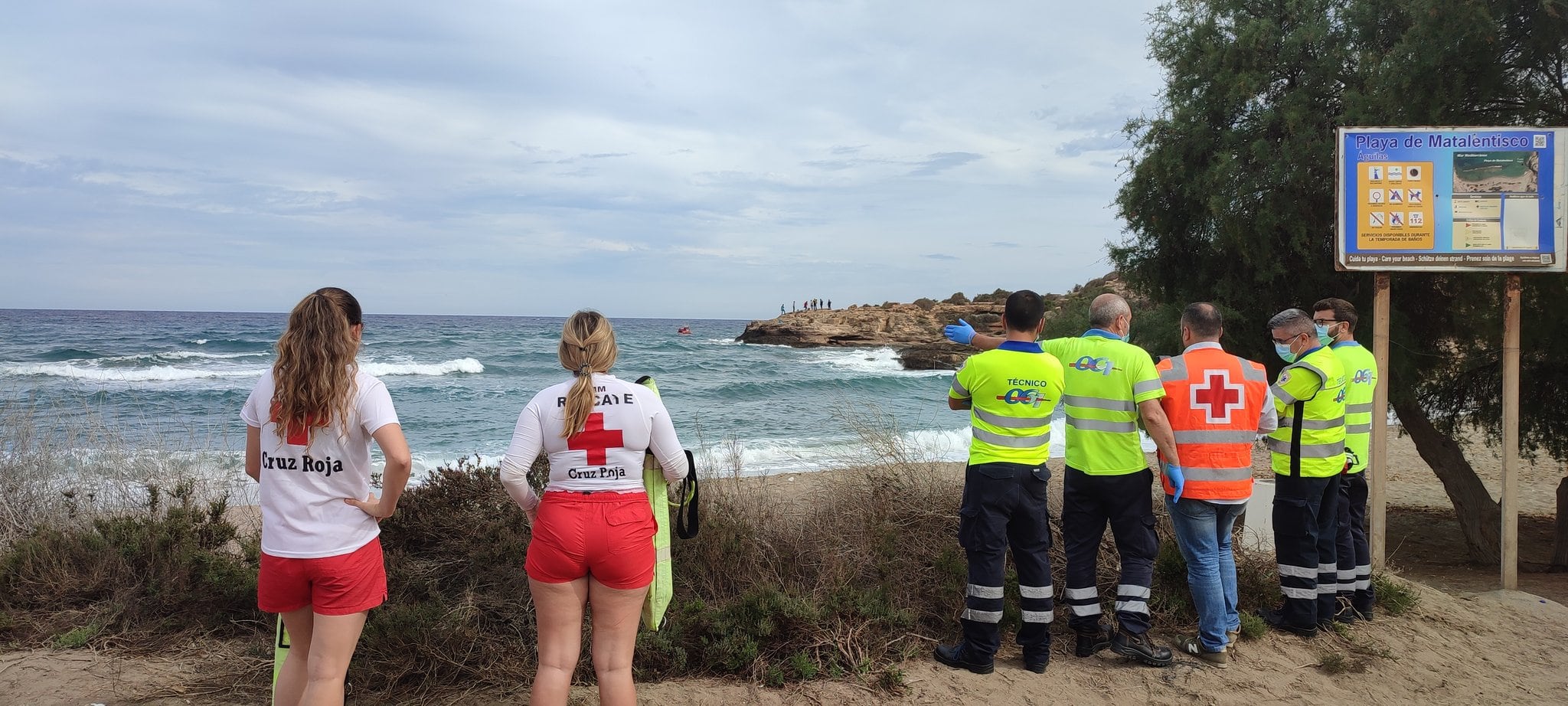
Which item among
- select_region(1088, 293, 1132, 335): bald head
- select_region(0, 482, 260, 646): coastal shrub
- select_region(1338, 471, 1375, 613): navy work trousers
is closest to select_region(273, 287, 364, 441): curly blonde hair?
select_region(0, 482, 260, 646): coastal shrub

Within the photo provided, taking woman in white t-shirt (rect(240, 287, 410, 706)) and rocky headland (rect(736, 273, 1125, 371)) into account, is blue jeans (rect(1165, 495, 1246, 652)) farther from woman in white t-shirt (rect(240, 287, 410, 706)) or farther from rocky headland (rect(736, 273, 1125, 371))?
rocky headland (rect(736, 273, 1125, 371))

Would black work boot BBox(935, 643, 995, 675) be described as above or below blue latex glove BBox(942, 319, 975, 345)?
below

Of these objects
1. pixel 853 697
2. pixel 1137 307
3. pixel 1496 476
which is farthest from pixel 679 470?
pixel 1496 476

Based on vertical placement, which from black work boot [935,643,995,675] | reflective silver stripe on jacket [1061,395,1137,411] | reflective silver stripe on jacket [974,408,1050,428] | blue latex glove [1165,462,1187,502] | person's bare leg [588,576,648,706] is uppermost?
reflective silver stripe on jacket [1061,395,1137,411]

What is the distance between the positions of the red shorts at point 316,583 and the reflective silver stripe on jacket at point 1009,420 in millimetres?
3031

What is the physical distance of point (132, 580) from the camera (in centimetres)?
536

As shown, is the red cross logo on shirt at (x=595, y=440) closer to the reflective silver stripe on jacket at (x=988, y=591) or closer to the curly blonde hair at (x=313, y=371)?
the curly blonde hair at (x=313, y=371)

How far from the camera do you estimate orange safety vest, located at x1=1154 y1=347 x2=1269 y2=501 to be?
15.7 ft

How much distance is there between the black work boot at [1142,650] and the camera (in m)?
4.73

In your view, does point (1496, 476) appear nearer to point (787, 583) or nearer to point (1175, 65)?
point (1175, 65)

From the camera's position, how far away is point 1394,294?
356 inches

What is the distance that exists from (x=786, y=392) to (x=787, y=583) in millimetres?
21602

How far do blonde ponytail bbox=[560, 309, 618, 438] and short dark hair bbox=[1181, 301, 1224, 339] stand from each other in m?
3.42

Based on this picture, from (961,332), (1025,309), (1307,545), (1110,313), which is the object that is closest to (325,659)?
(961,332)
